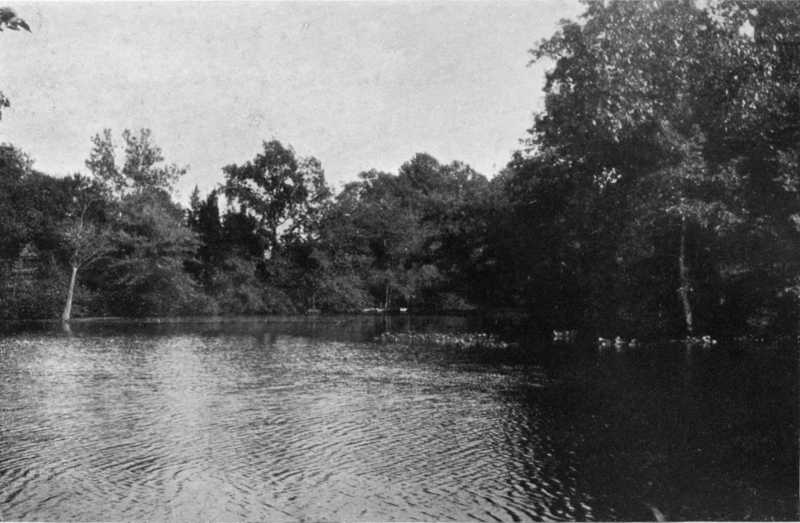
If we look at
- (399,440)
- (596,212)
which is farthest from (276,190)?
(399,440)

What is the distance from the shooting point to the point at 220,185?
292 ft

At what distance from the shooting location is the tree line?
3173 cm

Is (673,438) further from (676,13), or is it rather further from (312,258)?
(312,258)

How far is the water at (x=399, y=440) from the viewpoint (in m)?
10.8

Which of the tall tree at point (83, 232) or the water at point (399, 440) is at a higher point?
the tall tree at point (83, 232)

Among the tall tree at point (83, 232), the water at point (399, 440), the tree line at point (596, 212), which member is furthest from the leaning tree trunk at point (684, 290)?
the tall tree at point (83, 232)

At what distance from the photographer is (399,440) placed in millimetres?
15250

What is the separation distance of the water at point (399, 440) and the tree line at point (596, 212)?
8.39 metres

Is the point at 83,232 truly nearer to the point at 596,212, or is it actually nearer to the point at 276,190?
the point at 276,190

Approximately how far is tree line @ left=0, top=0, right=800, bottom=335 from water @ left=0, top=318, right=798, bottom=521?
839 cm

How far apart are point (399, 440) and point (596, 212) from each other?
26524 millimetres

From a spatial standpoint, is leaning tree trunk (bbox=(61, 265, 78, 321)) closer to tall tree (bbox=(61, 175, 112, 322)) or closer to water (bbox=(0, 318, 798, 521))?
tall tree (bbox=(61, 175, 112, 322))

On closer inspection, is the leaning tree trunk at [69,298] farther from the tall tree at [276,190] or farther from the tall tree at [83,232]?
the tall tree at [276,190]

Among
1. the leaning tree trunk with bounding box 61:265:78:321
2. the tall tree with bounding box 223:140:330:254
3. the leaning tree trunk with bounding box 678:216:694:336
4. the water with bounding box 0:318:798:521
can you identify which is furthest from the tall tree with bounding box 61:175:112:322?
the leaning tree trunk with bounding box 678:216:694:336
